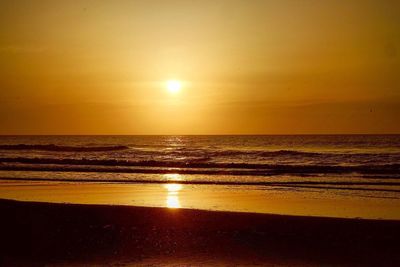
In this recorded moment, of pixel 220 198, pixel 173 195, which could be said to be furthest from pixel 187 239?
pixel 173 195

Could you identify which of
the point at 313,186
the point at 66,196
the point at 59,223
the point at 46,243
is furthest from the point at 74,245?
the point at 313,186

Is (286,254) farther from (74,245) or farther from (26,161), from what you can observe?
(26,161)

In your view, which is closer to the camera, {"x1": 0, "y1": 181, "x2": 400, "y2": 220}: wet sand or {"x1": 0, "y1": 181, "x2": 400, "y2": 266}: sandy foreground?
{"x1": 0, "y1": 181, "x2": 400, "y2": 266}: sandy foreground

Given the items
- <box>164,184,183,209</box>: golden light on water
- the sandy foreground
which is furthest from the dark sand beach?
<box>164,184,183,209</box>: golden light on water

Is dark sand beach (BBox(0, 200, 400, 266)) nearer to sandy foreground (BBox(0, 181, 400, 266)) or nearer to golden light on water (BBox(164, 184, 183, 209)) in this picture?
sandy foreground (BBox(0, 181, 400, 266))

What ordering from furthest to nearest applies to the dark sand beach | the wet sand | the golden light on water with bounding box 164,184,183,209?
A: 1. the golden light on water with bounding box 164,184,183,209
2. the wet sand
3. the dark sand beach

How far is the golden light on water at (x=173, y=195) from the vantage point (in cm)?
1799

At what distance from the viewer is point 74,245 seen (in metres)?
11.4

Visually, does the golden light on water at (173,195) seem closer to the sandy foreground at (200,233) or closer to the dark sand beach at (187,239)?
the sandy foreground at (200,233)

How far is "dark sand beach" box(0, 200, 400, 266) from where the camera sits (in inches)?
406

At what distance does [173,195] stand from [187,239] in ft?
30.5

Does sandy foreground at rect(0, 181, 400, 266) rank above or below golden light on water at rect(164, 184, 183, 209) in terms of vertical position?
below

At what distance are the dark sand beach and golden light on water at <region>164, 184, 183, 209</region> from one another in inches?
74.5

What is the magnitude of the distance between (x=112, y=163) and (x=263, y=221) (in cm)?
3292
